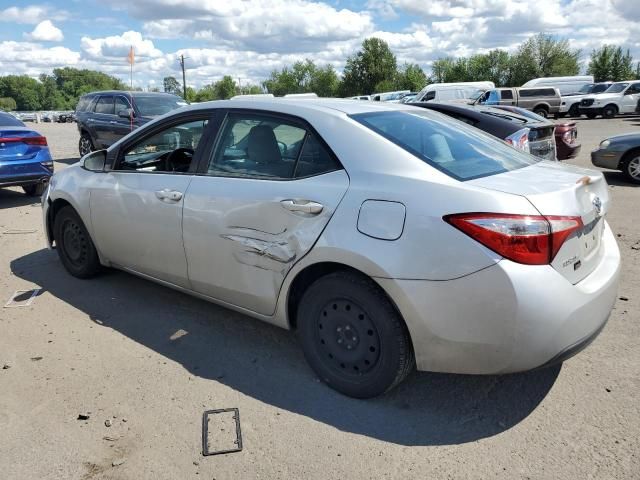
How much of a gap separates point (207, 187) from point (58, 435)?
5.51 ft

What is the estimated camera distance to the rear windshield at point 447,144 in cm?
287

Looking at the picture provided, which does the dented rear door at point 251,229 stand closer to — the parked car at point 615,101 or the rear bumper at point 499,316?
the rear bumper at point 499,316

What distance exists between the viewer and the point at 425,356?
2658 millimetres

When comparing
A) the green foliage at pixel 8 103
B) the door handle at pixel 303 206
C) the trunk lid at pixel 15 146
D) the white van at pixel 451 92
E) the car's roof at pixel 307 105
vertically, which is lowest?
the green foliage at pixel 8 103

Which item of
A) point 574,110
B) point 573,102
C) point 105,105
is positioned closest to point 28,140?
point 105,105

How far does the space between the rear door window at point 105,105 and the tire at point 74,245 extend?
28.7 feet

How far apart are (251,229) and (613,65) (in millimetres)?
69088

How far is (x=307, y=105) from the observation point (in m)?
3.37

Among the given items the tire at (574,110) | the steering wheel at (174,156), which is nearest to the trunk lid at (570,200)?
the steering wheel at (174,156)

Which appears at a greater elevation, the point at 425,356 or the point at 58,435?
the point at 425,356

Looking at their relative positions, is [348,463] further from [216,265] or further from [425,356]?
[216,265]

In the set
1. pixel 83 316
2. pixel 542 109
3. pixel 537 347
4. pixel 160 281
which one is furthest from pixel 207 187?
pixel 542 109

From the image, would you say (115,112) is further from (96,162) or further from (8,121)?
(96,162)

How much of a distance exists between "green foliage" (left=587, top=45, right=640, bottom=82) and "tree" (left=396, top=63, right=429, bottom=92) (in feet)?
75.9
